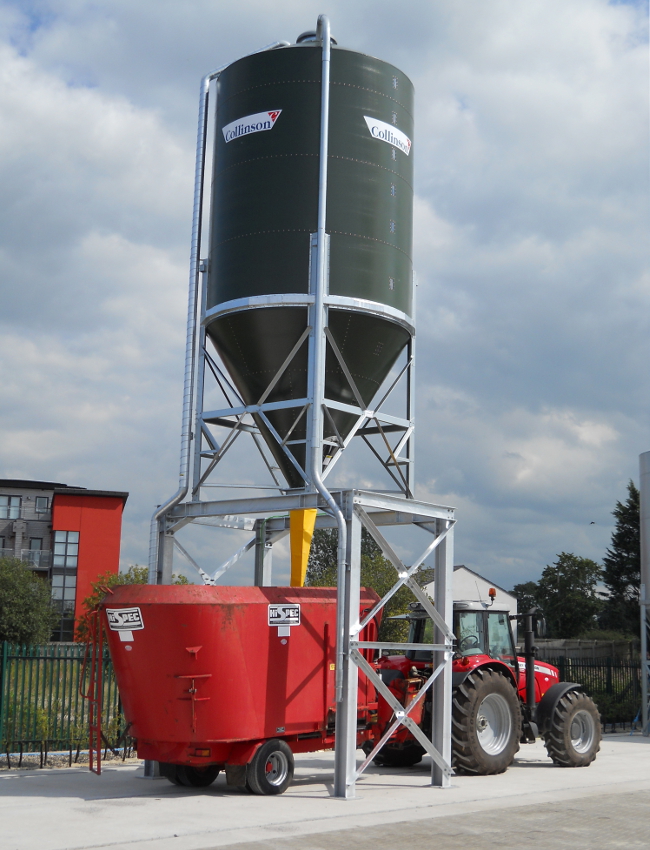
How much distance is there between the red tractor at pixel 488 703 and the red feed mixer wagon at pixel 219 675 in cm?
218

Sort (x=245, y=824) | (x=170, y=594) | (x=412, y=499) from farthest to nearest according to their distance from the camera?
1. (x=412, y=499)
2. (x=170, y=594)
3. (x=245, y=824)

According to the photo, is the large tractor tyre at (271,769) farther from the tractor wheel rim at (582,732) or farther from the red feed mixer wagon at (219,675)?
the tractor wheel rim at (582,732)

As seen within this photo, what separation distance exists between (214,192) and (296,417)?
3.87m

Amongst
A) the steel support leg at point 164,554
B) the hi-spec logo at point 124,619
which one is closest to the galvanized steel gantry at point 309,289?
the steel support leg at point 164,554

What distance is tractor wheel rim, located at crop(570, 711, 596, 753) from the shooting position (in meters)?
15.6

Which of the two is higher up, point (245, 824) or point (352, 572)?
point (352, 572)

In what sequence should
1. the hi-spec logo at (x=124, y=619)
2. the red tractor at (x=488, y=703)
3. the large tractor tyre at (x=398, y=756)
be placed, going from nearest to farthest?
the hi-spec logo at (x=124, y=619) → the red tractor at (x=488, y=703) → the large tractor tyre at (x=398, y=756)

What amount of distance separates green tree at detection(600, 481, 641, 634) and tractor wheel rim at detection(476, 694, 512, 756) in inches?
1603

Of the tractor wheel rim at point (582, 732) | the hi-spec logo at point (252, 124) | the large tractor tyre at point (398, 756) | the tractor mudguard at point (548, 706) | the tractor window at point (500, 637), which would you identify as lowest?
the large tractor tyre at point (398, 756)

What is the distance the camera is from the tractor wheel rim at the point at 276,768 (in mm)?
11541

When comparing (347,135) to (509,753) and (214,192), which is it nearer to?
(214,192)

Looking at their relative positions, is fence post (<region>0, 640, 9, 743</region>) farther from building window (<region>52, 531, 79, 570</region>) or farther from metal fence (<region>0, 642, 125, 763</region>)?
building window (<region>52, 531, 79, 570</region>)

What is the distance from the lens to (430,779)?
13.5 meters

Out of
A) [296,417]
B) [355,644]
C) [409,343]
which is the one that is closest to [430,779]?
[355,644]
